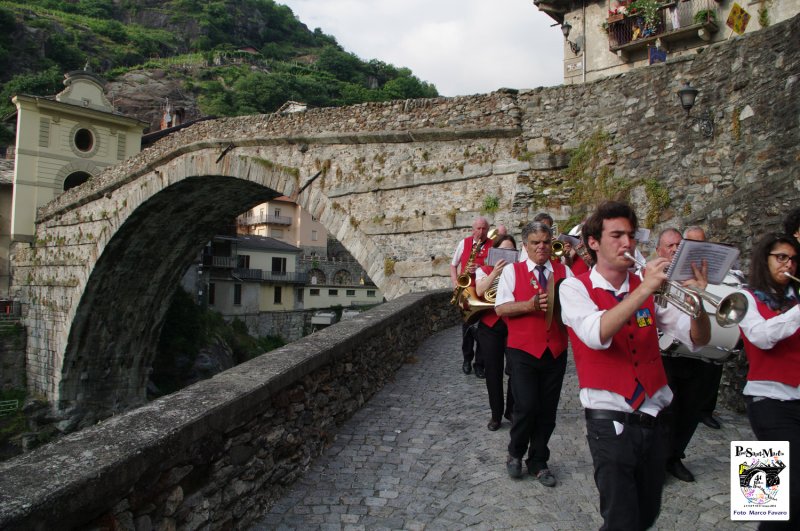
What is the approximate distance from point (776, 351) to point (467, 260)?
10.8 feet

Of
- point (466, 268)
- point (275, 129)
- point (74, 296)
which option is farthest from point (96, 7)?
point (466, 268)

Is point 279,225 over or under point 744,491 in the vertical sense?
over

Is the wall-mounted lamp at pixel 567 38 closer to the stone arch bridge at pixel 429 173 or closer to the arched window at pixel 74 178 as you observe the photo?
the stone arch bridge at pixel 429 173

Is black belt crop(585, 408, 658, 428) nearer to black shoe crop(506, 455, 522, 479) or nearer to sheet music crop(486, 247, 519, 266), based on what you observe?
black shoe crop(506, 455, 522, 479)

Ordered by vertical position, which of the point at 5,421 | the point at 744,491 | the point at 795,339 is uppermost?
the point at 795,339

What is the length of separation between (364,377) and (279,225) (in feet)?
139

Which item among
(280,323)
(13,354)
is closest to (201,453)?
(13,354)

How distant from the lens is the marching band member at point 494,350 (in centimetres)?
408

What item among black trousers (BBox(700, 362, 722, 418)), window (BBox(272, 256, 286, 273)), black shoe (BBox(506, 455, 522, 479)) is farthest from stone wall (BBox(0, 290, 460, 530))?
window (BBox(272, 256, 286, 273))

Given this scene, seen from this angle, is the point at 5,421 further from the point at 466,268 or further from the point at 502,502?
the point at 502,502

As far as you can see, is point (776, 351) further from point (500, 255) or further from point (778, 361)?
point (500, 255)

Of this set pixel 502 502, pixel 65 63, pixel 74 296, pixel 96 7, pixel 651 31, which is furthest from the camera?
pixel 96 7

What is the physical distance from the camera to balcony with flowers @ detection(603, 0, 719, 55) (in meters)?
12.6

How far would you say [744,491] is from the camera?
7.79 ft
